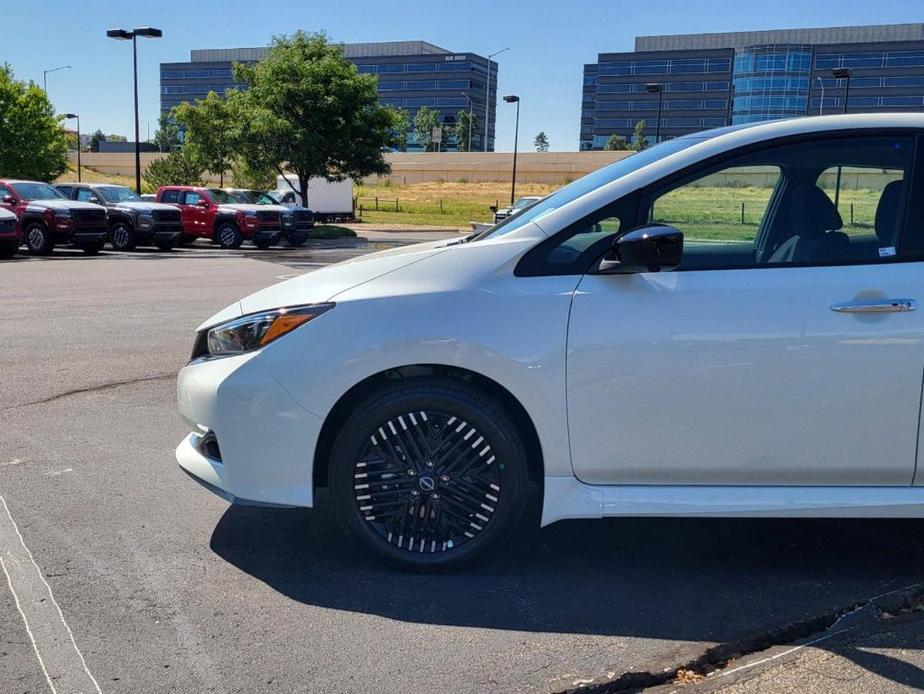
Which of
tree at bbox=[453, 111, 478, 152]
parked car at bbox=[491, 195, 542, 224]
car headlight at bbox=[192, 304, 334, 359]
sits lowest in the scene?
car headlight at bbox=[192, 304, 334, 359]

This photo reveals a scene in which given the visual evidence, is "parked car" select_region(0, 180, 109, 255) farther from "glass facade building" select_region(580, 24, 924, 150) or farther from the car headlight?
"glass facade building" select_region(580, 24, 924, 150)

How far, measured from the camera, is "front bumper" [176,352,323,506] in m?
3.74

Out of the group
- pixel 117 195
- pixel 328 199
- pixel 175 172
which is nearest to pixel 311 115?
pixel 117 195

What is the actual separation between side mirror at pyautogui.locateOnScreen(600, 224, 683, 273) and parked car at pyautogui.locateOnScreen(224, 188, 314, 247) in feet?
82.4

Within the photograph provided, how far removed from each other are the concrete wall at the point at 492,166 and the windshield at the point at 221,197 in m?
56.8

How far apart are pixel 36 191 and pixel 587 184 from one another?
22.3m

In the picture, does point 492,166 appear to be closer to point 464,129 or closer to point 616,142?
point 616,142

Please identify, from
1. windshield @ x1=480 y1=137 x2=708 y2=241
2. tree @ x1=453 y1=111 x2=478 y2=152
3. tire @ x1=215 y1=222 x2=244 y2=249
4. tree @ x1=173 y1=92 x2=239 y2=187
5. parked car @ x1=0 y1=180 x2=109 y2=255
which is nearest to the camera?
windshield @ x1=480 y1=137 x2=708 y2=241

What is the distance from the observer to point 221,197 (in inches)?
1117

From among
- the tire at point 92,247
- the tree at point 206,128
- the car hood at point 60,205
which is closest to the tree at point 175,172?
the tree at point 206,128

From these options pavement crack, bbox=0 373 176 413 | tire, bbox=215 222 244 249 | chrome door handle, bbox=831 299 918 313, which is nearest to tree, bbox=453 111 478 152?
tire, bbox=215 222 244 249

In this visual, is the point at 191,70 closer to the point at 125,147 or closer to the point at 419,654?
the point at 125,147

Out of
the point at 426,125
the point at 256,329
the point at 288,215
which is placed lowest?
the point at 256,329

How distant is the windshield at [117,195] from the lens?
25844 mm
